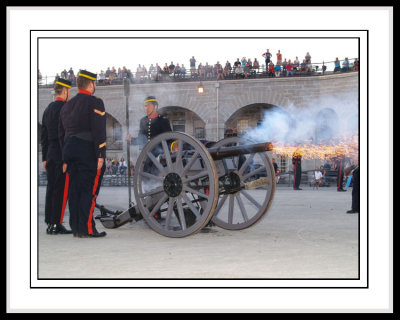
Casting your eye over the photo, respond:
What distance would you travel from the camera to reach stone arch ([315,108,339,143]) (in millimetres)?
21453

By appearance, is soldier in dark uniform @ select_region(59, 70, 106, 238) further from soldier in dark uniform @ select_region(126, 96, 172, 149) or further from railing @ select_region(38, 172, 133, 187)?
railing @ select_region(38, 172, 133, 187)

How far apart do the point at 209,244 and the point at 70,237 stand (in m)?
1.85

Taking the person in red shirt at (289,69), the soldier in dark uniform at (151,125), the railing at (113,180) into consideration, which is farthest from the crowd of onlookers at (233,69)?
the soldier in dark uniform at (151,125)

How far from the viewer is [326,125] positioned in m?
25.8

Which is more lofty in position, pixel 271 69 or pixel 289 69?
pixel 289 69

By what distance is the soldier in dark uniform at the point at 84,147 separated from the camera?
6.85 m

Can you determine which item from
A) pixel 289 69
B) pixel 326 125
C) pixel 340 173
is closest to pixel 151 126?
pixel 340 173

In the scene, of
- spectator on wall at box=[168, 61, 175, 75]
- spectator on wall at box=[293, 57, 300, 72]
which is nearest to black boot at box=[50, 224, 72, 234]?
spectator on wall at box=[168, 61, 175, 75]

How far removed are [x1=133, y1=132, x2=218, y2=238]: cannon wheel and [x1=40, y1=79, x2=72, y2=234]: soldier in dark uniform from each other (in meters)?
1.11

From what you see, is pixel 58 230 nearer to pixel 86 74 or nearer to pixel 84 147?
pixel 84 147

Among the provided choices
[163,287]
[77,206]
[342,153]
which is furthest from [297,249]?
[342,153]

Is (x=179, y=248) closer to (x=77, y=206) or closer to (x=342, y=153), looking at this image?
(x=77, y=206)

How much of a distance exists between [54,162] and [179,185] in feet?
6.28

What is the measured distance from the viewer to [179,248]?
20.4 ft
